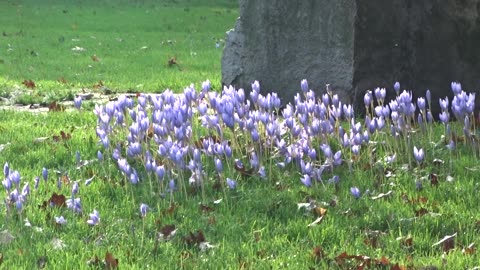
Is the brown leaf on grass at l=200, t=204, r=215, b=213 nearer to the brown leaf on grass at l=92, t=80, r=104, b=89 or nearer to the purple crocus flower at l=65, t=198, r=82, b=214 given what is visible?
the purple crocus flower at l=65, t=198, r=82, b=214

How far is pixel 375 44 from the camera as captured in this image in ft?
25.1

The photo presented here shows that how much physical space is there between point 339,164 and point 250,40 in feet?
10.3

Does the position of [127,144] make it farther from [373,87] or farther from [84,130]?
[373,87]

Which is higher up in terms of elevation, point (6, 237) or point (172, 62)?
point (6, 237)

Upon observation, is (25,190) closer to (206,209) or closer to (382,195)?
(206,209)

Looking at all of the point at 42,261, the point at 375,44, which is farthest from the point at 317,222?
the point at 375,44

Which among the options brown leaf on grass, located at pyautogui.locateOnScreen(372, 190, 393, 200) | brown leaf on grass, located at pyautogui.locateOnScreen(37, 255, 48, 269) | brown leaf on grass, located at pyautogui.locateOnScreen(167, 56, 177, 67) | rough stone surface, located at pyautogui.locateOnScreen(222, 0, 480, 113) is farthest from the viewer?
brown leaf on grass, located at pyautogui.locateOnScreen(167, 56, 177, 67)

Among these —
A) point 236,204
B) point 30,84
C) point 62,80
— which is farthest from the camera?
point 62,80

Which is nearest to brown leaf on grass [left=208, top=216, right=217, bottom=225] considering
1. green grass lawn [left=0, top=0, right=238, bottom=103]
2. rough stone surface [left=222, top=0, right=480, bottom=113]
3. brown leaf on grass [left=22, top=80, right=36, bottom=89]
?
rough stone surface [left=222, top=0, right=480, bottom=113]

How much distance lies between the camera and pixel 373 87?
25.3 ft

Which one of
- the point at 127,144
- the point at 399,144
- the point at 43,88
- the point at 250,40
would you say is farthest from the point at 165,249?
the point at 43,88

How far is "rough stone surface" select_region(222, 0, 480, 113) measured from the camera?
7613 millimetres

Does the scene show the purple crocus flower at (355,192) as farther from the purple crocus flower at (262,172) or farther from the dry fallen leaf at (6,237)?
the dry fallen leaf at (6,237)

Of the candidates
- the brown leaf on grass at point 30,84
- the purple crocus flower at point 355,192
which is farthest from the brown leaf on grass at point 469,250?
the brown leaf on grass at point 30,84
